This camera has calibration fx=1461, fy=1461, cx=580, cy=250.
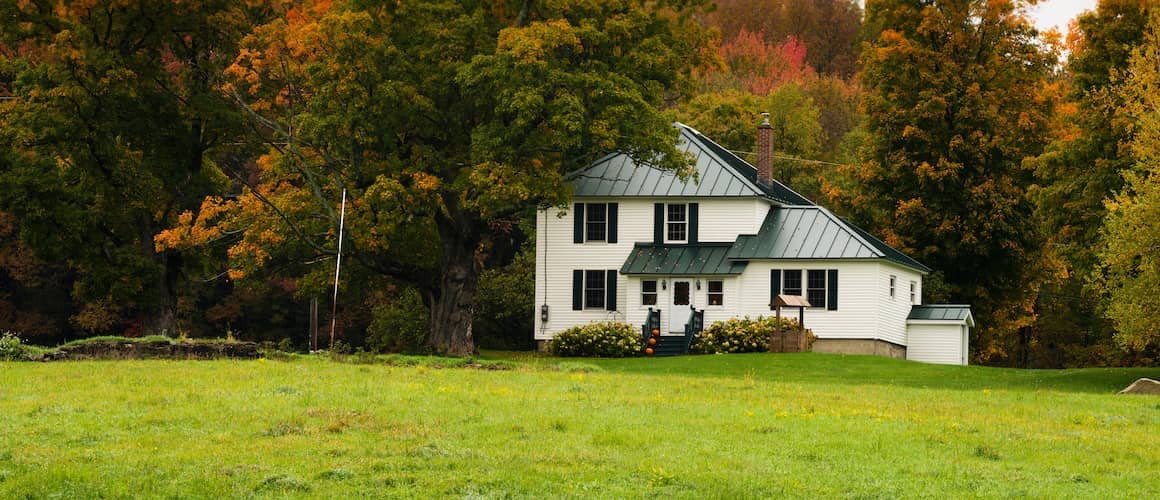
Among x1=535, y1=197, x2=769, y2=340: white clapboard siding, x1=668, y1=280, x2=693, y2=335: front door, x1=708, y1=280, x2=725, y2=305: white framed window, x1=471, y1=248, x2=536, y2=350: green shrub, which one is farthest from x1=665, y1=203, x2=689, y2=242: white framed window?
x1=471, y1=248, x2=536, y2=350: green shrub

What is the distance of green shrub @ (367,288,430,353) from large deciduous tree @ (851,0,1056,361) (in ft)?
57.2

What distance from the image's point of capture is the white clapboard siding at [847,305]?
4788 cm

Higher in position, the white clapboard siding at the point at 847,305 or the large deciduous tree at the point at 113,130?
the large deciduous tree at the point at 113,130

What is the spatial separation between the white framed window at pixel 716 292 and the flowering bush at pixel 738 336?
1.55 m

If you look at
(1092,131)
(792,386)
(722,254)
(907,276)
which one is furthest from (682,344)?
(792,386)

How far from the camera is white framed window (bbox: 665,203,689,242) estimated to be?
166 feet

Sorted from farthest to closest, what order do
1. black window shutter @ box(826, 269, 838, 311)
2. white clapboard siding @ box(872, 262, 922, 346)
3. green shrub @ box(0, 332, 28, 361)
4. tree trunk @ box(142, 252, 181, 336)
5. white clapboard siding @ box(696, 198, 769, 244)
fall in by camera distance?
1. white clapboard siding @ box(696, 198, 769, 244)
2. black window shutter @ box(826, 269, 838, 311)
3. white clapboard siding @ box(872, 262, 922, 346)
4. tree trunk @ box(142, 252, 181, 336)
5. green shrub @ box(0, 332, 28, 361)

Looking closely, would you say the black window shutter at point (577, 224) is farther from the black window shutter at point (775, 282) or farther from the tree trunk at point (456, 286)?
the tree trunk at point (456, 286)

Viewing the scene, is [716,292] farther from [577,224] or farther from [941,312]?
[941,312]

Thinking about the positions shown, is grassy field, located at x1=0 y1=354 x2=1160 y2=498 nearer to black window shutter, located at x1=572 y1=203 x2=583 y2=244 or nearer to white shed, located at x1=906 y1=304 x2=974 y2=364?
white shed, located at x1=906 y1=304 x2=974 y2=364

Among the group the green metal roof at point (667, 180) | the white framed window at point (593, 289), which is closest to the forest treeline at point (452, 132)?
the green metal roof at point (667, 180)

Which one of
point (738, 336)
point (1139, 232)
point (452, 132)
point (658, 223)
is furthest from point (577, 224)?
point (1139, 232)

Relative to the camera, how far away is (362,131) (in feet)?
135

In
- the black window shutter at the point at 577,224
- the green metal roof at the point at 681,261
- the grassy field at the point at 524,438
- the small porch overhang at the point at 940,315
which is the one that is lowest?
the grassy field at the point at 524,438
